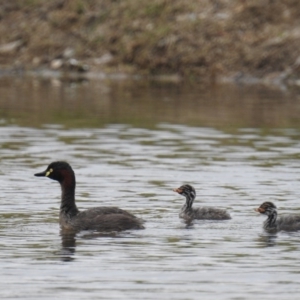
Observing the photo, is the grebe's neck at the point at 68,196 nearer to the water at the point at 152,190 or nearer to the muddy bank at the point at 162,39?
the water at the point at 152,190

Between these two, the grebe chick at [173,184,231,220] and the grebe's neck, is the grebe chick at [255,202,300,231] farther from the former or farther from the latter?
the grebe's neck

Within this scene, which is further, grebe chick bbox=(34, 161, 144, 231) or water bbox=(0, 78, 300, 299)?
grebe chick bbox=(34, 161, 144, 231)

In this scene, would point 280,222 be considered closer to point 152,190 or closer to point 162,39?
point 152,190

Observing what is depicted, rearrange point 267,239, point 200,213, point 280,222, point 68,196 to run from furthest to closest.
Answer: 1. point 200,213
2. point 68,196
3. point 280,222
4. point 267,239

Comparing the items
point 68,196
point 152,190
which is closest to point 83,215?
point 68,196

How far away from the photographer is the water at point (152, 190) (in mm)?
13555

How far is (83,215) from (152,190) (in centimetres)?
331

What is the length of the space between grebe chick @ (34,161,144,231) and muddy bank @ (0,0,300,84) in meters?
28.7

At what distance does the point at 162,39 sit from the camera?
164 ft

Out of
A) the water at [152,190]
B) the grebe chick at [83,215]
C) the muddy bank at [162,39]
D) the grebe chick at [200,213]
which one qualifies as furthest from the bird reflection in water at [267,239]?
the muddy bank at [162,39]

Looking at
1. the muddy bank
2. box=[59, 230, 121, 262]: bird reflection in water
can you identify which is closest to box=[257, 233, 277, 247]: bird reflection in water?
box=[59, 230, 121, 262]: bird reflection in water

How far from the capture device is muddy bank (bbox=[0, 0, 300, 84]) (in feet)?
156

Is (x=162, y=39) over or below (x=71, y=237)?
over

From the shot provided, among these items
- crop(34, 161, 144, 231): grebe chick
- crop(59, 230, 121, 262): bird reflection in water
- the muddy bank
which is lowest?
crop(59, 230, 121, 262): bird reflection in water
